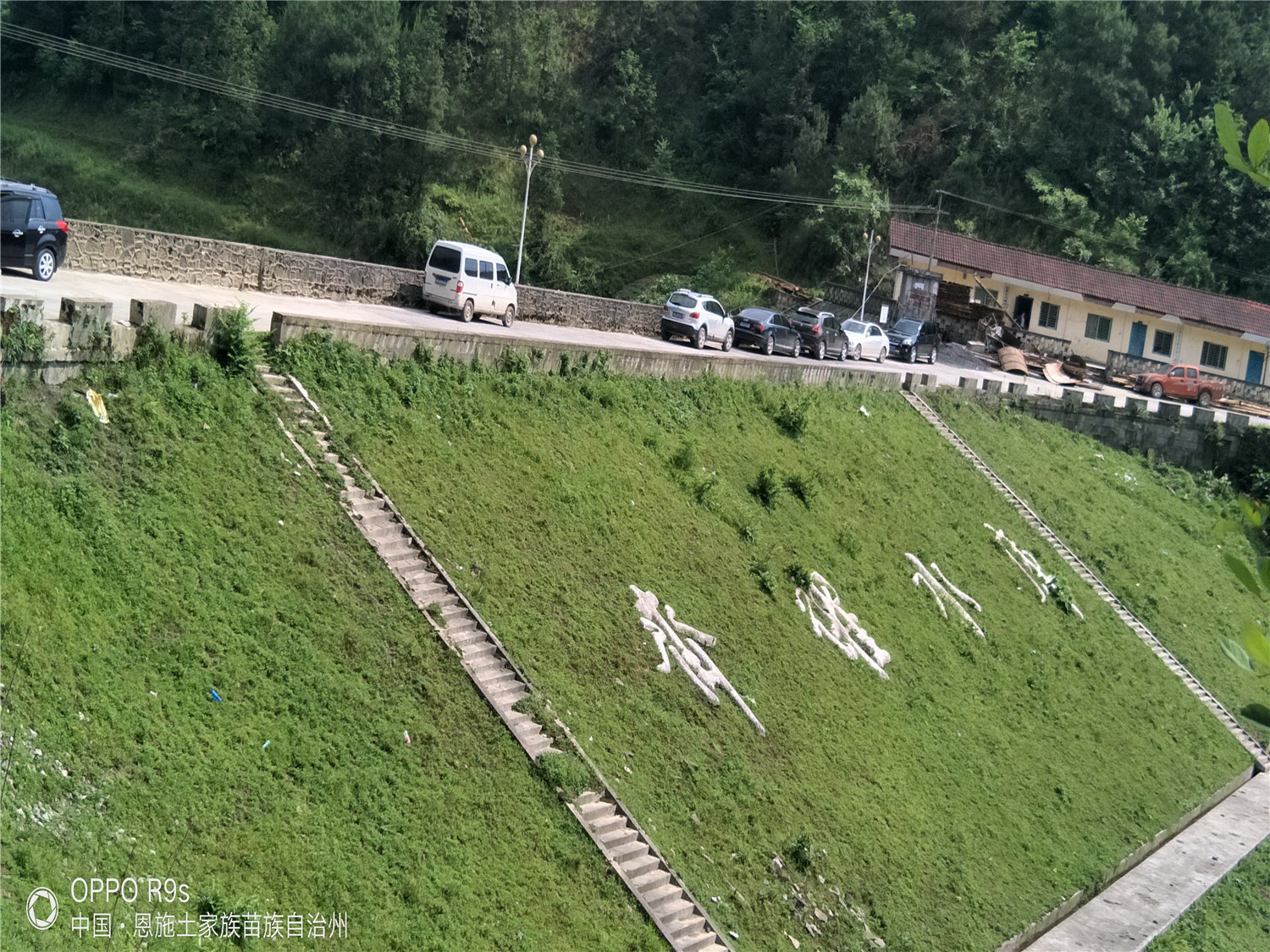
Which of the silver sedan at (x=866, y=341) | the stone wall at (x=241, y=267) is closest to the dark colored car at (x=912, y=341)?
the silver sedan at (x=866, y=341)

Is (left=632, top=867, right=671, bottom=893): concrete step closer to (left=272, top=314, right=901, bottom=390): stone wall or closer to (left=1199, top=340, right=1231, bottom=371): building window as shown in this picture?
(left=272, top=314, right=901, bottom=390): stone wall

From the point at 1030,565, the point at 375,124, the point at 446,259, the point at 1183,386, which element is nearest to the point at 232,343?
the point at 446,259

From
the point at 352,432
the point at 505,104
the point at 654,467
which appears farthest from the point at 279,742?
the point at 505,104

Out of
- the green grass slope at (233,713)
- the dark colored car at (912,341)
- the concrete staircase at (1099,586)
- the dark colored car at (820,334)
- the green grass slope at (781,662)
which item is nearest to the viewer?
the green grass slope at (233,713)

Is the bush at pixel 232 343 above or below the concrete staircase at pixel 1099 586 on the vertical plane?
above

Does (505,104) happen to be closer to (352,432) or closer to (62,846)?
(352,432)

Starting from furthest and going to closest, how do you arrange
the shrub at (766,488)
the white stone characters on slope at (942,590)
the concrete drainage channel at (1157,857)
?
the white stone characters on slope at (942,590) < the shrub at (766,488) < the concrete drainage channel at (1157,857)

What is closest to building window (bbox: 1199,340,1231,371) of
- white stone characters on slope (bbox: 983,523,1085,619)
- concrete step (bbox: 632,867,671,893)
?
white stone characters on slope (bbox: 983,523,1085,619)

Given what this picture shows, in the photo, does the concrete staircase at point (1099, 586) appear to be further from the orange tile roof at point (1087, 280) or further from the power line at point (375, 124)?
the power line at point (375, 124)
